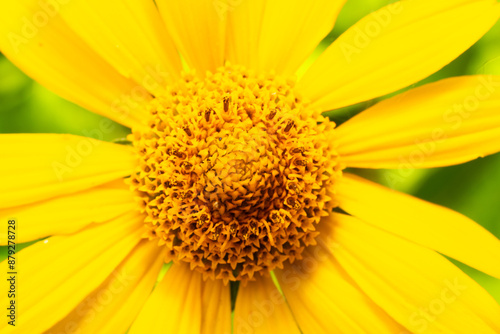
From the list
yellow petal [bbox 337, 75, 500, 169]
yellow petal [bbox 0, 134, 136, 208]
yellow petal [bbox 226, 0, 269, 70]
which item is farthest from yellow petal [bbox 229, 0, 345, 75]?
yellow petal [bbox 0, 134, 136, 208]

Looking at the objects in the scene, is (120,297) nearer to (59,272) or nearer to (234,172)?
(59,272)

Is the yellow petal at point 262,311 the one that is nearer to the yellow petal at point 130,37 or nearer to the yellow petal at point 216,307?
the yellow petal at point 216,307

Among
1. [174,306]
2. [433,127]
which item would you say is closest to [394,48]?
[433,127]

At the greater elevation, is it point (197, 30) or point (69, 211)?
point (197, 30)

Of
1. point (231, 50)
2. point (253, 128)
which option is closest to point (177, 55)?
point (231, 50)

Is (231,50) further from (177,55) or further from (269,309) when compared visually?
(269,309)

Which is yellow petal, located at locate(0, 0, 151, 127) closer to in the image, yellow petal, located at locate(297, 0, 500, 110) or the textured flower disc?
the textured flower disc
